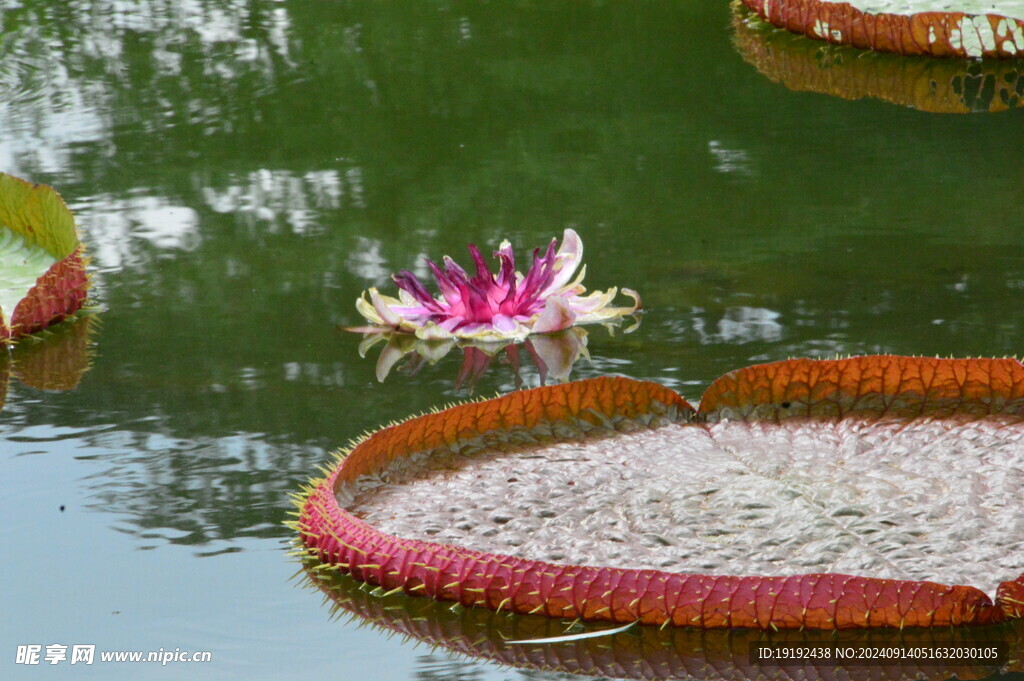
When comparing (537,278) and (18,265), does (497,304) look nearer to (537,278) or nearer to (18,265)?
(537,278)

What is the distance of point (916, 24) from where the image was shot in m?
5.42

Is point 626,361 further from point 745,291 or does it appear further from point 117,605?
point 117,605

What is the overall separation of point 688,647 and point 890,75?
3.74m

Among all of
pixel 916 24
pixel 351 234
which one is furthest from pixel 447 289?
pixel 916 24

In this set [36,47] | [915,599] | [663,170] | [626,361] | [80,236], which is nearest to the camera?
[915,599]

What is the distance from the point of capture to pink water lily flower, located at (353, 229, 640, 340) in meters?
3.15

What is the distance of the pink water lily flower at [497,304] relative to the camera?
3.15 metres

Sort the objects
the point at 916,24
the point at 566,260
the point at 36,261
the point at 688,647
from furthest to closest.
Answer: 1. the point at 916,24
2. the point at 36,261
3. the point at 566,260
4. the point at 688,647

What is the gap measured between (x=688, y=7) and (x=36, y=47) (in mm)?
2801

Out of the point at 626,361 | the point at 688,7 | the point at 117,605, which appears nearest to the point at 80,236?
the point at 626,361

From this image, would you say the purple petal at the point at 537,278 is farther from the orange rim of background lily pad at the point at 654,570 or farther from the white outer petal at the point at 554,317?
the orange rim of background lily pad at the point at 654,570

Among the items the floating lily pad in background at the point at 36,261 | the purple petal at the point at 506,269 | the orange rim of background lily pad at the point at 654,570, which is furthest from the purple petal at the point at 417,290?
the floating lily pad in background at the point at 36,261

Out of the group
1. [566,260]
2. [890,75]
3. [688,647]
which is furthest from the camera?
[890,75]

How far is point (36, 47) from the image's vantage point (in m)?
6.21
